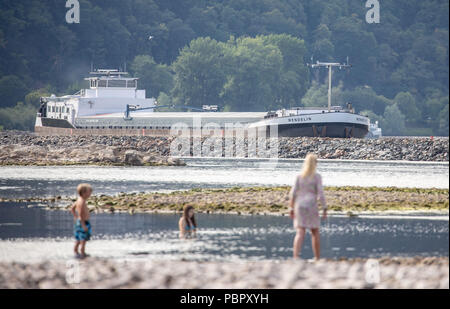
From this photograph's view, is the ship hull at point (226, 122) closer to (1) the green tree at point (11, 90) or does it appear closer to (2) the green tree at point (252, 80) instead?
(1) the green tree at point (11, 90)

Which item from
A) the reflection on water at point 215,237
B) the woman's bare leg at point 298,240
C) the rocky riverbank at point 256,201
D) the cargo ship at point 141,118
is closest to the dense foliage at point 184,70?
the cargo ship at point 141,118

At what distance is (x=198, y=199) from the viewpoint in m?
32.4

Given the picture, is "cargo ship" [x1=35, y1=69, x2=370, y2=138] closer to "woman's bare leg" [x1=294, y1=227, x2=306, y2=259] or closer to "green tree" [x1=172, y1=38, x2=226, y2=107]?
"green tree" [x1=172, y1=38, x2=226, y2=107]

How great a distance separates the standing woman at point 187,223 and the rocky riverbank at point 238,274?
4866 millimetres

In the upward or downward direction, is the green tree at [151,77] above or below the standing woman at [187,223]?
above

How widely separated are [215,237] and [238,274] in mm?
5908

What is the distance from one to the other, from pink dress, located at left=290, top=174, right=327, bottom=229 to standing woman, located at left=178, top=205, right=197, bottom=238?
517 cm

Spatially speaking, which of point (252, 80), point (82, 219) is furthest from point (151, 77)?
point (82, 219)

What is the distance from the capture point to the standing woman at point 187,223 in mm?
22906

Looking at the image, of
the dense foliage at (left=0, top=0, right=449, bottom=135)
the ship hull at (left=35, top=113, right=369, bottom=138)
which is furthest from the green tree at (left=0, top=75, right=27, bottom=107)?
the ship hull at (left=35, top=113, right=369, bottom=138)

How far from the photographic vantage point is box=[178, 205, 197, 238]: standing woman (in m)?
22.9

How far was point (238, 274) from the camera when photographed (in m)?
16.4

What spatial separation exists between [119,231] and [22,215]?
5234 millimetres

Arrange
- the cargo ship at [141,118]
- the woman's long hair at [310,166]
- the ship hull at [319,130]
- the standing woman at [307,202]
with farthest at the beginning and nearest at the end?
the cargo ship at [141,118]
the ship hull at [319,130]
the standing woman at [307,202]
the woman's long hair at [310,166]
